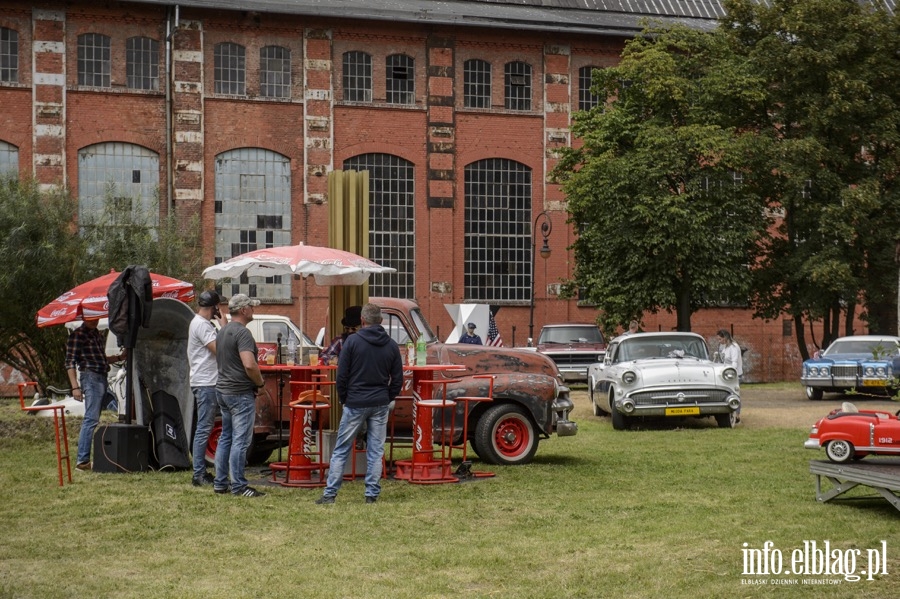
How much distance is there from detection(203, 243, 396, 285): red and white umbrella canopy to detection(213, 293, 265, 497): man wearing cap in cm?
122

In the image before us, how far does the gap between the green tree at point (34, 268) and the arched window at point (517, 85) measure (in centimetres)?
1803

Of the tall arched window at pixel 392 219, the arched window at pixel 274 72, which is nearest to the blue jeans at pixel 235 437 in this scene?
the tall arched window at pixel 392 219

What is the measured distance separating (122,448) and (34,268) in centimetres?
1092

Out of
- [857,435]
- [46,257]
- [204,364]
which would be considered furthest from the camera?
[46,257]

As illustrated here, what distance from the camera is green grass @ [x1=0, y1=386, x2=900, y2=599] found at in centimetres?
778

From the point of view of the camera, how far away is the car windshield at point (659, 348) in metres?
21.6

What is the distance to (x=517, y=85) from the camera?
4059 centimetres

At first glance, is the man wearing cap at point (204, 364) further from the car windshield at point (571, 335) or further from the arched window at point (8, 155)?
the arched window at point (8, 155)

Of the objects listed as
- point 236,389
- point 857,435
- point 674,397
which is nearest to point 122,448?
point 236,389

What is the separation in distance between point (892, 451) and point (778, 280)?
86.0 feet

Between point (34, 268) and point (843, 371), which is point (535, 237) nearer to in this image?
point (843, 371)

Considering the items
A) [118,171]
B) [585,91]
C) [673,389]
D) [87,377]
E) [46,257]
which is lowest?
[673,389]

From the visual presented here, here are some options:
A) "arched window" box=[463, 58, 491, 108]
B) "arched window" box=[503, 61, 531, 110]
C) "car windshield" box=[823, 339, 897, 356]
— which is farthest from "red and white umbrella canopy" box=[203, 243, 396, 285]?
"arched window" box=[503, 61, 531, 110]

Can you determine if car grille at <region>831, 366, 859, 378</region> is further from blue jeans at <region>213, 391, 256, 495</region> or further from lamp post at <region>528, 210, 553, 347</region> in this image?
blue jeans at <region>213, 391, 256, 495</region>
